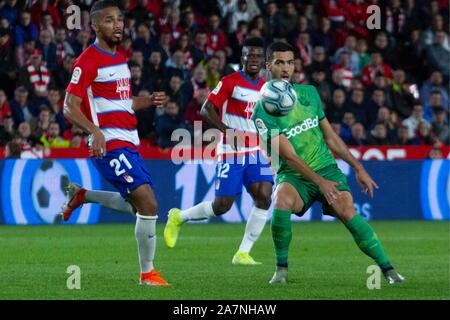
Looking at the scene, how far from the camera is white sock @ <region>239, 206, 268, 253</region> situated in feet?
37.4

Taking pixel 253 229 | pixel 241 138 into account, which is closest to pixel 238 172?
pixel 241 138

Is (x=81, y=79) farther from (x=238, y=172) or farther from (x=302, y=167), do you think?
(x=238, y=172)

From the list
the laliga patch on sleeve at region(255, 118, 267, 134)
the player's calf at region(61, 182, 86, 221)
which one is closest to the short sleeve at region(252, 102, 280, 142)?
the laliga patch on sleeve at region(255, 118, 267, 134)

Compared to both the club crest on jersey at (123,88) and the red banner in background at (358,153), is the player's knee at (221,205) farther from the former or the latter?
the red banner in background at (358,153)

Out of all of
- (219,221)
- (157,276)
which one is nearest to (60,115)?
(219,221)

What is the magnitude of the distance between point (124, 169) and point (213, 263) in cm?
258

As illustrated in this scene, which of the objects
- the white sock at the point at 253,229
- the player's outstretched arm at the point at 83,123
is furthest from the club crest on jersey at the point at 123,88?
the white sock at the point at 253,229

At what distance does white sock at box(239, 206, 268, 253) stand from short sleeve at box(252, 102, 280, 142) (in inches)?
97.7

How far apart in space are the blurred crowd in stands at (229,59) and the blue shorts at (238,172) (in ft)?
19.9

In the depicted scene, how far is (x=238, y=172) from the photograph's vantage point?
11.9m

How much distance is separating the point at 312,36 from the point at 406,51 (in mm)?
2267

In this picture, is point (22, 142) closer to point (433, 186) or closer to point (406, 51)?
point (433, 186)

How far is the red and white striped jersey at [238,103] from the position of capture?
39.0 ft

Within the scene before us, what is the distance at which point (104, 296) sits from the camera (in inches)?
326
